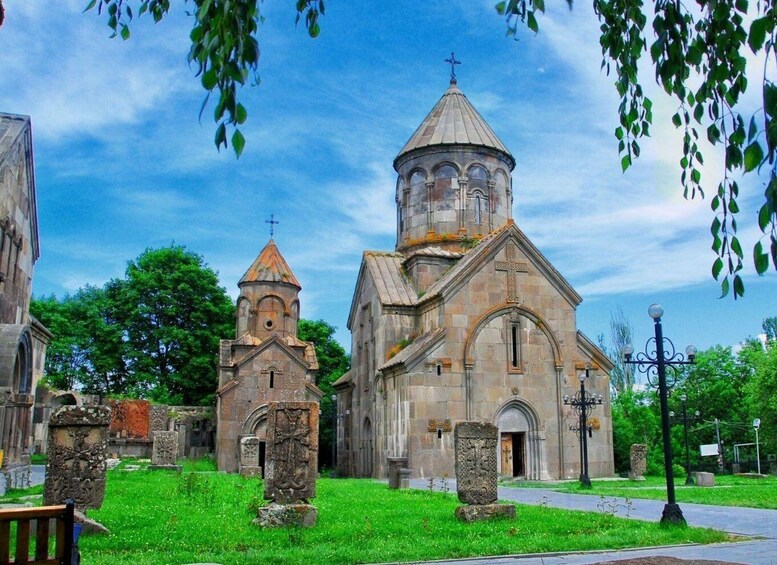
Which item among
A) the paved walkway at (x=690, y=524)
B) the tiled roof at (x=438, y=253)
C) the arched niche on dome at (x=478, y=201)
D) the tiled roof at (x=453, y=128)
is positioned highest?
the tiled roof at (x=453, y=128)

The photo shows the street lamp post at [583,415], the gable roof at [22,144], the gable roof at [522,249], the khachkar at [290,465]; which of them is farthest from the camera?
the gable roof at [522,249]

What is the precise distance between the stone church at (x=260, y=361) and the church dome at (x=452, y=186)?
5.69 meters

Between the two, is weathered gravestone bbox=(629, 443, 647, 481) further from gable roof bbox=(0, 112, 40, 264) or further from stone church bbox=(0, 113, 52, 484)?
gable roof bbox=(0, 112, 40, 264)

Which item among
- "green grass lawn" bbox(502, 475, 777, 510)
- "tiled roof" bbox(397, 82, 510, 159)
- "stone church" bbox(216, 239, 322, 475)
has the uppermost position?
"tiled roof" bbox(397, 82, 510, 159)

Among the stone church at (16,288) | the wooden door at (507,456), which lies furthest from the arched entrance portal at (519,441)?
the stone church at (16,288)

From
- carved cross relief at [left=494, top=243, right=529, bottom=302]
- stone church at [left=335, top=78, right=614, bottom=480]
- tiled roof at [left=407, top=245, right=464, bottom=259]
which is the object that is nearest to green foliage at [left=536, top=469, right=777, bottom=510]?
stone church at [left=335, top=78, right=614, bottom=480]

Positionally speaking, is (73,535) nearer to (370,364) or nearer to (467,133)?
(370,364)

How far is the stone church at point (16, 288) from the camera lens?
12000mm

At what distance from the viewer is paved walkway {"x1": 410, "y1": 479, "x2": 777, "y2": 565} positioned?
6.60 meters

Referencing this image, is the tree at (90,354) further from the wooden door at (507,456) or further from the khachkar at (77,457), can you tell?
the khachkar at (77,457)

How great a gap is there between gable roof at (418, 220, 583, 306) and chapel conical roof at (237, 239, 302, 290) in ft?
27.0

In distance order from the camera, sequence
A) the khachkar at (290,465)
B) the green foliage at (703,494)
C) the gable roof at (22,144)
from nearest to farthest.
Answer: the khachkar at (290,465), the green foliage at (703,494), the gable roof at (22,144)

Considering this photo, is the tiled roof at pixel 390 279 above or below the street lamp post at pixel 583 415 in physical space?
above

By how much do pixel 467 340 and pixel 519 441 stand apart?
328 cm
